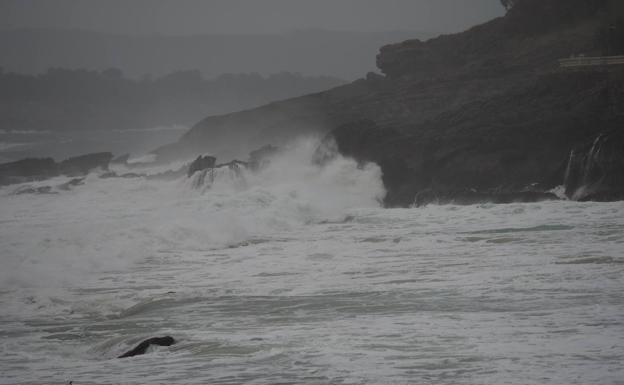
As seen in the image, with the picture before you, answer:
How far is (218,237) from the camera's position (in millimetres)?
23484

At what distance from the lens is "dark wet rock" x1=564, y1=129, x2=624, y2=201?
2527 centimetres

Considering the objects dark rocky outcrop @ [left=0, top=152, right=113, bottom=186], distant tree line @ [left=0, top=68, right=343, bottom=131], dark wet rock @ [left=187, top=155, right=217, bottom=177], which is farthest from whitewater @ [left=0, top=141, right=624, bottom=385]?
distant tree line @ [left=0, top=68, right=343, bottom=131]

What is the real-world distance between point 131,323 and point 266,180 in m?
22.3

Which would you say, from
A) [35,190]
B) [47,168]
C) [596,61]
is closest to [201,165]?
[35,190]

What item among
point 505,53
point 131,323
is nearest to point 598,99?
point 505,53

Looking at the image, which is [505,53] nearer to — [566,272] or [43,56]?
[566,272]

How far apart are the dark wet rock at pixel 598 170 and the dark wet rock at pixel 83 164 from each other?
2783 cm

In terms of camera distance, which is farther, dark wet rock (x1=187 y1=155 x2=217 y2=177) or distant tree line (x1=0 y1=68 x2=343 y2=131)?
distant tree line (x1=0 y1=68 x2=343 y2=131)

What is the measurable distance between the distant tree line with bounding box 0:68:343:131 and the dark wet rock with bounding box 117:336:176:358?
75.9m

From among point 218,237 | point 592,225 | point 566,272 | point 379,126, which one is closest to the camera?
point 566,272

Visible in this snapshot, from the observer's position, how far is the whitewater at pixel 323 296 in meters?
10.9

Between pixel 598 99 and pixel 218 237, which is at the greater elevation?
pixel 598 99

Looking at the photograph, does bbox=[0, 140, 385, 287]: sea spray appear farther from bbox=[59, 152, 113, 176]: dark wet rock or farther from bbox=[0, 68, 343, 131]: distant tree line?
bbox=[0, 68, 343, 131]: distant tree line

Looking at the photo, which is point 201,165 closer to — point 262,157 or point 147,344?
point 262,157
